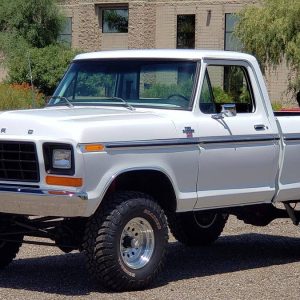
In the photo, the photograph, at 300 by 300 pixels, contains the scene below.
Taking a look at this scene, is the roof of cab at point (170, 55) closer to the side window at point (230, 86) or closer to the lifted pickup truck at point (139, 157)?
the lifted pickup truck at point (139, 157)

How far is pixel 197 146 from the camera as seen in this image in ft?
30.8

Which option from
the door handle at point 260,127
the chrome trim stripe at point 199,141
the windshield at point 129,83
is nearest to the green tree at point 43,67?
the windshield at point 129,83

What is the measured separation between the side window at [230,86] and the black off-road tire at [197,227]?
149cm

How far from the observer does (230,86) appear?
10.7m

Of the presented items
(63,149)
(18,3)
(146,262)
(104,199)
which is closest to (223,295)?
(146,262)

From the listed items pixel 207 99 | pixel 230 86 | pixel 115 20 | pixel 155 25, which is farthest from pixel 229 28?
pixel 207 99

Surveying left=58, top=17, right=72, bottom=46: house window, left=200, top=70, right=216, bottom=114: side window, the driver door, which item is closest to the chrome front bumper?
the driver door

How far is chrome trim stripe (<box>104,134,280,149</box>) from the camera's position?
8781 millimetres

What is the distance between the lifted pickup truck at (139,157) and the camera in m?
8.61

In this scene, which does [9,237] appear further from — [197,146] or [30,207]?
[197,146]

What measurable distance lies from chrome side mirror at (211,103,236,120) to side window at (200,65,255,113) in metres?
0.09

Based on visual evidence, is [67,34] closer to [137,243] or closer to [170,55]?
[170,55]

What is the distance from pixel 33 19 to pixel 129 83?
1638 inches

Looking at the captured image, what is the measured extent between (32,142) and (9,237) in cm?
135
